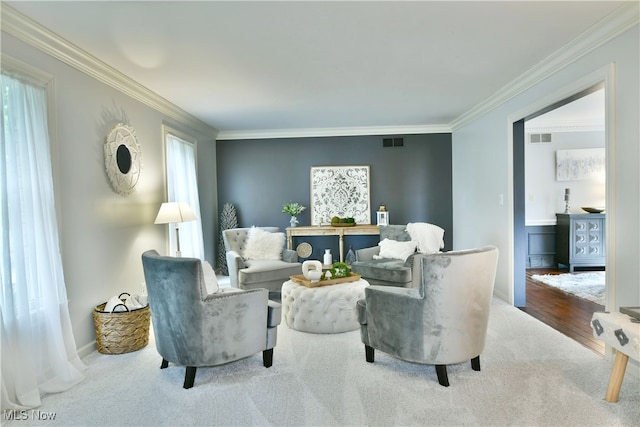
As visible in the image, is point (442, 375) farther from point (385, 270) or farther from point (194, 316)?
point (385, 270)

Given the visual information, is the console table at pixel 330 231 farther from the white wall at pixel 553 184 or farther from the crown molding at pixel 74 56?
the white wall at pixel 553 184

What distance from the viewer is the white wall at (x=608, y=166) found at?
107 inches

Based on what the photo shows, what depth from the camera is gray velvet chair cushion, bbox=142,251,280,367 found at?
2629 millimetres

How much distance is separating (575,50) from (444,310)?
8.12 feet

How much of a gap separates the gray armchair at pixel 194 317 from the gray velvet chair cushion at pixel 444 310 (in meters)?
1.04

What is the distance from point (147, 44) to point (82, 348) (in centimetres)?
255

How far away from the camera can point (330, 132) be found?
6.84m

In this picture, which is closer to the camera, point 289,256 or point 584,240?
point 289,256

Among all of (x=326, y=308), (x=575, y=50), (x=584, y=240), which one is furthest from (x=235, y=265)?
(x=584, y=240)

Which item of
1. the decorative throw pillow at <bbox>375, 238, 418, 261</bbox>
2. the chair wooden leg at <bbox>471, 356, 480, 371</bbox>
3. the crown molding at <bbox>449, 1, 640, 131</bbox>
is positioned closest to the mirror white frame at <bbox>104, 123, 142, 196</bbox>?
the decorative throw pillow at <bbox>375, 238, 418, 261</bbox>

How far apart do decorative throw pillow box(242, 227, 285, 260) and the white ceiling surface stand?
1860 mm

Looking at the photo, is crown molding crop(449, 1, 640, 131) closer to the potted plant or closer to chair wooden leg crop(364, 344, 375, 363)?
chair wooden leg crop(364, 344, 375, 363)

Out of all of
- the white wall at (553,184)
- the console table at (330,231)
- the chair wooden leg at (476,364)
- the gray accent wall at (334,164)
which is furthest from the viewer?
the white wall at (553,184)

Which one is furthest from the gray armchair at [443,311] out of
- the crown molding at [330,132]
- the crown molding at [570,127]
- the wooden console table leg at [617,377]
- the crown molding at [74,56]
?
the crown molding at [570,127]
